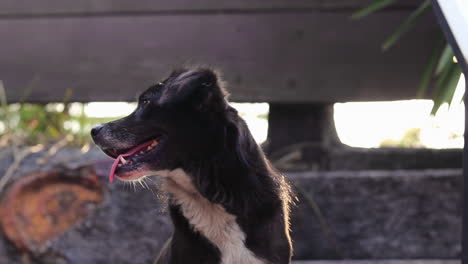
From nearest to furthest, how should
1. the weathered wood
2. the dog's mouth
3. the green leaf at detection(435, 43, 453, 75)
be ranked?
the dog's mouth
the green leaf at detection(435, 43, 453, 75)
the weathered wood

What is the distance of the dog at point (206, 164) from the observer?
254 centimetres

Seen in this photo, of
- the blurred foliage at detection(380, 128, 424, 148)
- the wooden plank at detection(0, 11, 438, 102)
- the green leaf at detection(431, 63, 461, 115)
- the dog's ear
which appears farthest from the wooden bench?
the dog's ear

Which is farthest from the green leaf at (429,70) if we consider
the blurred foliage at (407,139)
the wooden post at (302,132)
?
the blurred foliage at (407,139)

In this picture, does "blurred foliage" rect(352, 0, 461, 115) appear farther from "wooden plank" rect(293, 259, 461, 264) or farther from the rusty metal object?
the rusty metal object

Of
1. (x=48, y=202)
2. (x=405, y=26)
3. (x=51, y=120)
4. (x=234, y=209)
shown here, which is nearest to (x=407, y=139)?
(x=405, y=26)

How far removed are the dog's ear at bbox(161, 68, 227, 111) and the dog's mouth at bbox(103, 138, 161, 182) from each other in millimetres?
151

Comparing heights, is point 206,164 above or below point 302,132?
above

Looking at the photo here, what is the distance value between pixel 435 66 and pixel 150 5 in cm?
159

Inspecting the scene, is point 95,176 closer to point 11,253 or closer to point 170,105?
point 11,253

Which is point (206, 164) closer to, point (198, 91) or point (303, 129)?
point (198, 91)

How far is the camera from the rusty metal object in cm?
399

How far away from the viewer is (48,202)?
4016mm

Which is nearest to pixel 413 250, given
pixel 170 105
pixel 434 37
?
pixel 434 37

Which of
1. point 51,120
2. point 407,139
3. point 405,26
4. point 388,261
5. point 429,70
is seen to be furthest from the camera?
point 407,139
